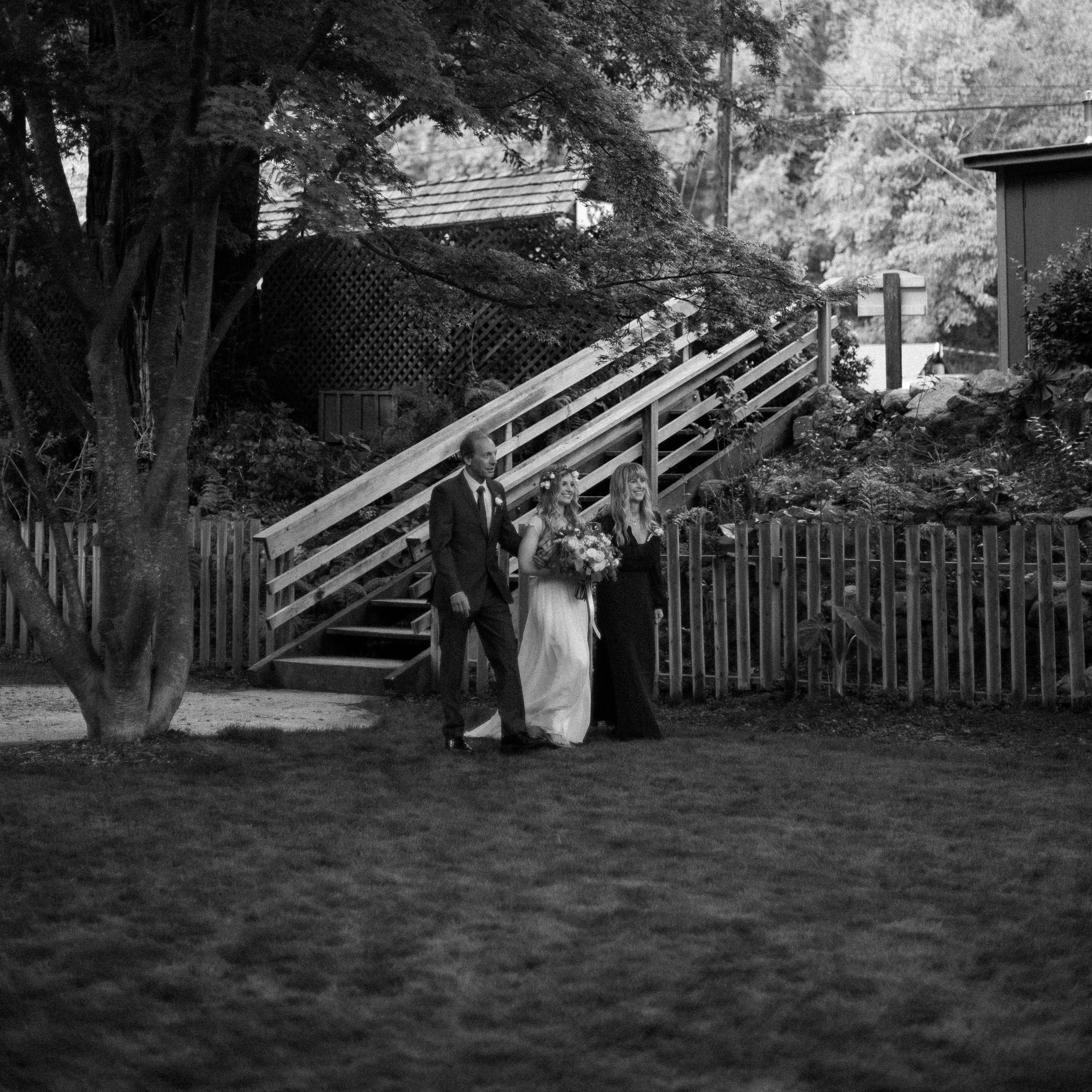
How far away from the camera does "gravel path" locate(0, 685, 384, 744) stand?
9797mm

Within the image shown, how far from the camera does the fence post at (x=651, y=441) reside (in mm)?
13922

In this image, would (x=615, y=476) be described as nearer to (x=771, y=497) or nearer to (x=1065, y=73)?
(x=771, y=497)

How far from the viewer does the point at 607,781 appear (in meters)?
7.95

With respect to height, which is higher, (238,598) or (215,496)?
(215,496)

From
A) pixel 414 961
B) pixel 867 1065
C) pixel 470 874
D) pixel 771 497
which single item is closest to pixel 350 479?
pixel 771 497

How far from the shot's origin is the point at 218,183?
28.3 ft

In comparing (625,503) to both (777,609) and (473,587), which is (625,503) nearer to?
(473,587)

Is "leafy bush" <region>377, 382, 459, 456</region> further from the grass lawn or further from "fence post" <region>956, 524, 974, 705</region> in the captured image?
the grass lawn

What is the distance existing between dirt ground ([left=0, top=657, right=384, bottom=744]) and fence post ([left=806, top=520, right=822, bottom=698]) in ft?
9.54

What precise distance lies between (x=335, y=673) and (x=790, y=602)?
3.52 m

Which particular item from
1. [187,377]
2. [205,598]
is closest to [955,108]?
[205,598]

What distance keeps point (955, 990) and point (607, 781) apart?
3505mm

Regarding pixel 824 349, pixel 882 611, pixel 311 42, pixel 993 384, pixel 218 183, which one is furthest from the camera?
pixel 824 349

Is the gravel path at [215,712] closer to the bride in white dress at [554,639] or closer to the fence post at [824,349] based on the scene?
the bride in white dress at [554,639]
